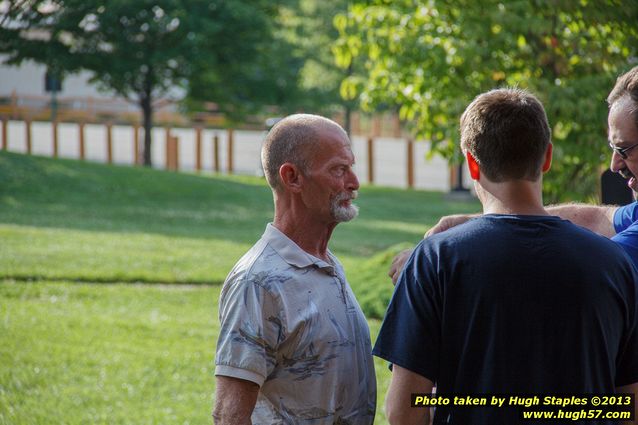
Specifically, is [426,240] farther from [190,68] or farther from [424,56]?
[190,68]

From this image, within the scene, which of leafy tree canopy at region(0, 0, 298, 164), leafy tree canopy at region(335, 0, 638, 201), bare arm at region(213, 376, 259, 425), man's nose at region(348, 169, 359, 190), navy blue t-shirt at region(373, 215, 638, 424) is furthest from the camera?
leafy tree canopy at region(0, 0, 298, 164)

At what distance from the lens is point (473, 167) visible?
266 centimetres

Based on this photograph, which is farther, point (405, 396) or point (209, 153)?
point (209, 153)

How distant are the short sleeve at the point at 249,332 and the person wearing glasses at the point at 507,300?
15.0 inches

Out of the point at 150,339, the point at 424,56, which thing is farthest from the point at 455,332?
the point at 424,56

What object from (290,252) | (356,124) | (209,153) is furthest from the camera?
(356,124)

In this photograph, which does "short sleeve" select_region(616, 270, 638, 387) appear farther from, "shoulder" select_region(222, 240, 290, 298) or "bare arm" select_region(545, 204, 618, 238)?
"shoulder" select_region(222, 240, 290, 298)

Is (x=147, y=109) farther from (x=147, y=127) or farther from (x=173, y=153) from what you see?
(x=173, y=153)

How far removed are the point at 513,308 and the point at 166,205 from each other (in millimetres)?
16848

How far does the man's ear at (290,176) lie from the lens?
10.1ft

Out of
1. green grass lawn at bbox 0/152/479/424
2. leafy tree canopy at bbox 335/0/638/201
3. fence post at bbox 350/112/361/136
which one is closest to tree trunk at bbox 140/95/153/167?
green grass lawn at bbox 0/152/479/424

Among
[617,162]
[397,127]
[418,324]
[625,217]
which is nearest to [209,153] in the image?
[397,127]

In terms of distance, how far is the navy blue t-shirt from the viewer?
8.30 ft

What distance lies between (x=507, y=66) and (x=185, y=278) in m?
4.40
